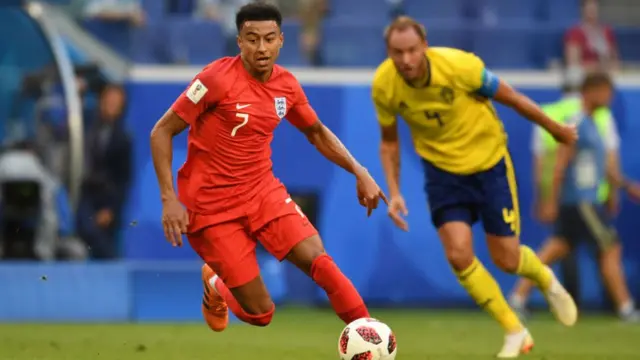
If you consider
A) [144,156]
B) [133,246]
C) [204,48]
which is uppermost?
[204,48]

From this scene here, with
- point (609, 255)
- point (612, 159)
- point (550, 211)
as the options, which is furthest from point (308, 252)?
point (612, 159)

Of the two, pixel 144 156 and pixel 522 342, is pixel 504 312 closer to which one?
pixel 522 342

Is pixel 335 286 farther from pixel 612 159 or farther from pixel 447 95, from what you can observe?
pixel 612 159

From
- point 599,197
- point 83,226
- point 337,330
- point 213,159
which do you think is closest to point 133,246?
point 83,226

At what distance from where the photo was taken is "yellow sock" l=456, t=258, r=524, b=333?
8898 mm

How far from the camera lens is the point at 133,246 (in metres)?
14.9

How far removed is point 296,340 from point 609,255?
463cm

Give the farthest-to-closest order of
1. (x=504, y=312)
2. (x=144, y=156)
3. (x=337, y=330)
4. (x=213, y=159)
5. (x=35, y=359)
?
1. (x=144, y=156)
2. (x=337, y=330)
3. (x=504, y=312)
4. (x=35, y=359)
5. (x=213, y=159)

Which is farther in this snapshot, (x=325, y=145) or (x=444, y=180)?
(x=444, y=180)

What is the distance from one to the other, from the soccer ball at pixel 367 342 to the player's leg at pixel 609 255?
691 cm

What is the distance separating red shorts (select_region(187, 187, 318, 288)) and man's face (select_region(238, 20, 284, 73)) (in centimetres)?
83

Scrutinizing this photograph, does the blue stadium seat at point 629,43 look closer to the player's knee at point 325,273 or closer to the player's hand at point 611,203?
the player's hand at point 611,203

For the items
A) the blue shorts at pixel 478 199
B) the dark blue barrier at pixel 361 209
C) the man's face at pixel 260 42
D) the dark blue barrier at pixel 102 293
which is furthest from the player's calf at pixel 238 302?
the dark blue barrier at pixel 361 209

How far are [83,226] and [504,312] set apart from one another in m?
7.08
